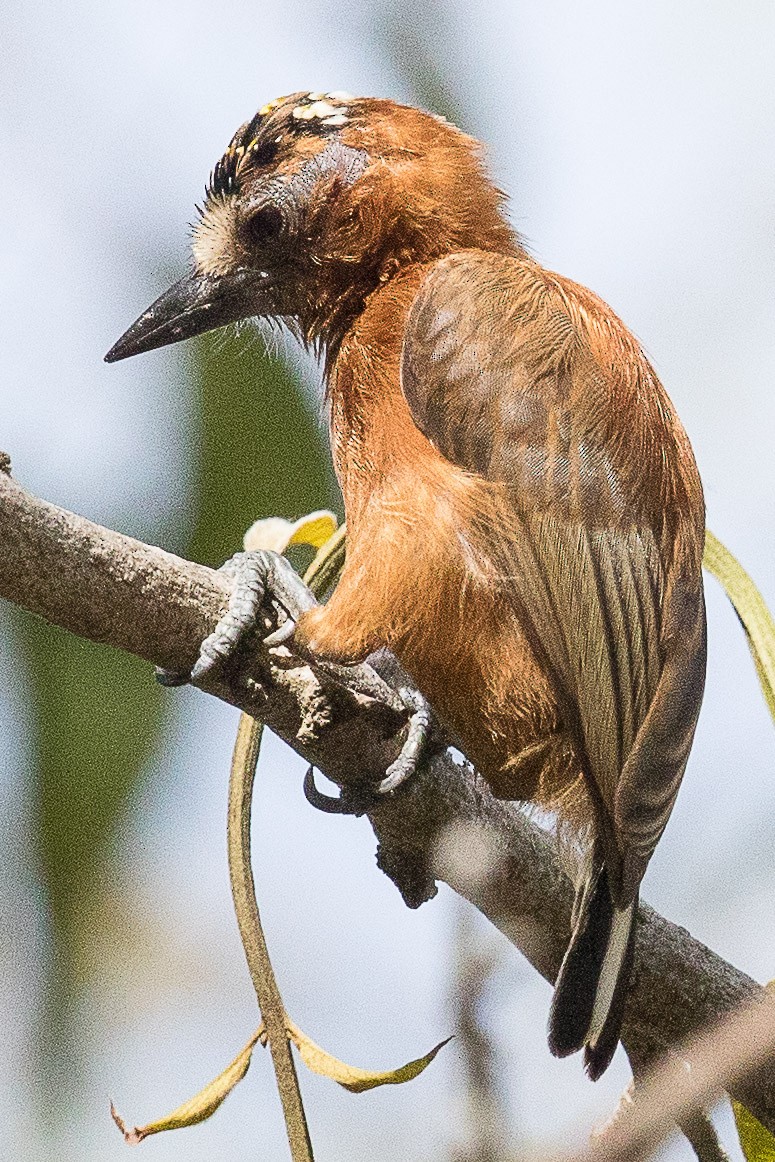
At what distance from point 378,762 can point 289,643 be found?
0.27 meters

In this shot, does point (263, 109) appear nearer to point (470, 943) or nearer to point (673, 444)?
point (673, 444)

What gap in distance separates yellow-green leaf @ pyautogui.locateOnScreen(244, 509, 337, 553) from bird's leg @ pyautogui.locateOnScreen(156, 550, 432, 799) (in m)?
0.08

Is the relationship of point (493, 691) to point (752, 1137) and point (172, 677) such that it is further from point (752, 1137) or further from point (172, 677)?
point (752, 1137)

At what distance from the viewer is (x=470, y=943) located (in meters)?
1.95

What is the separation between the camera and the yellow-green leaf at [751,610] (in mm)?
2389

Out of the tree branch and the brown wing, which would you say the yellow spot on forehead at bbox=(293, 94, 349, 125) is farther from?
the tree branch

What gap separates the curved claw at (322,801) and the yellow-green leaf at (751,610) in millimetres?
677

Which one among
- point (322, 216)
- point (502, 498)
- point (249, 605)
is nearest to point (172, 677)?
point (249, 605)

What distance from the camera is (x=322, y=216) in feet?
9.45

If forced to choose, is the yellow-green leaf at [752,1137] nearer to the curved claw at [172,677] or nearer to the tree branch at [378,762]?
the tree branch at [378,762]

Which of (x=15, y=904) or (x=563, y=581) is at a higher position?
(x=563, y=581)

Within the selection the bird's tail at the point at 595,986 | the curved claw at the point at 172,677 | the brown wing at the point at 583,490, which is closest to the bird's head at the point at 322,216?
the brown wing at the point at 583,490

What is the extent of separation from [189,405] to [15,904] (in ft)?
4.57

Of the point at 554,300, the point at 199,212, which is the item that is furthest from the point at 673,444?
the point at 199,212
